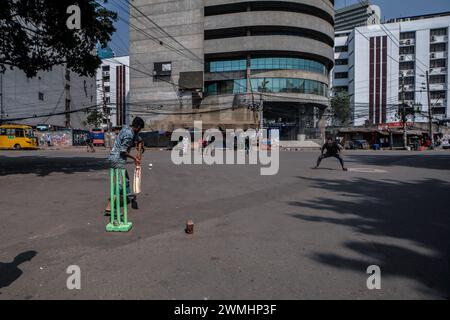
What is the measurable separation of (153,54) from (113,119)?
51256mm

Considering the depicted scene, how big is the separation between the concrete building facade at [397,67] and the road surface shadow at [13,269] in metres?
68.1

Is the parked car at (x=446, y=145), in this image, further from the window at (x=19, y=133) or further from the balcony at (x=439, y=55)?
A: the window at (x=19, y=133)

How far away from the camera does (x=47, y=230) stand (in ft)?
15.6

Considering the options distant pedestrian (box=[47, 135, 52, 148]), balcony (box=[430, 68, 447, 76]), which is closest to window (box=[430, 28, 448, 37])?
balcony (box=[430, 68, 447, 76])

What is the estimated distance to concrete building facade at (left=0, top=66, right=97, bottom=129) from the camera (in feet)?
145

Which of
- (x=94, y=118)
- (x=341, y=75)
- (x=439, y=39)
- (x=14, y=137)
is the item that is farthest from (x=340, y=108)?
(x=14, y=137)

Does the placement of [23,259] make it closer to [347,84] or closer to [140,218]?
[140,218]

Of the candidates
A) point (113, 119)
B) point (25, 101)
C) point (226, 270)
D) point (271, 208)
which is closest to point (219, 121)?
point (25, 101)

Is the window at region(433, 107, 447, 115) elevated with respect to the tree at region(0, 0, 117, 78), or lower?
elevated

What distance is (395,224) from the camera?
5074mm

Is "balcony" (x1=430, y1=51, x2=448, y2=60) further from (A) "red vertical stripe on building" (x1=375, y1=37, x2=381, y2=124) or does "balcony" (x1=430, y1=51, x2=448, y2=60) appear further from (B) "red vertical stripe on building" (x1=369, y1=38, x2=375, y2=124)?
(B) "red vertical stripe on building" (x1=369, y1=38, x2=375, y2=124)

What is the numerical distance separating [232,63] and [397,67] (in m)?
41.2

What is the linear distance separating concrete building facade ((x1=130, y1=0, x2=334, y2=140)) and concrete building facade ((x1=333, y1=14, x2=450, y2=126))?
21.4 metres

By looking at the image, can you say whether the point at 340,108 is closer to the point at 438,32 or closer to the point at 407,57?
the point at 407,57
